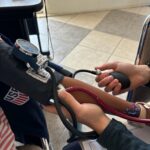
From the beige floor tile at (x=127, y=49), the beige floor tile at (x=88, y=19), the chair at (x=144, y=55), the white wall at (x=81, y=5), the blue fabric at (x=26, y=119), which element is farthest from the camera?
the white wall at (x=81, y=5)

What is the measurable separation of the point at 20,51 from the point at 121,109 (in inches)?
12.0

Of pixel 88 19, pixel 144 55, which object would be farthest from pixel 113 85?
pixel 88 19

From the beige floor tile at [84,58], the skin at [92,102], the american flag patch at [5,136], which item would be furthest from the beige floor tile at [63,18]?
the american flag patch at [5,136]

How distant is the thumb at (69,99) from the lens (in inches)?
19.5

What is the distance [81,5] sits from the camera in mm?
2574

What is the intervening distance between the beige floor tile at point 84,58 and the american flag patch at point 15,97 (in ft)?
4.14

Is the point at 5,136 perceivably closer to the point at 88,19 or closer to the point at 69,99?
the point at 69,99

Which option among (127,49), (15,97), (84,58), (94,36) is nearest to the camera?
(15,97)

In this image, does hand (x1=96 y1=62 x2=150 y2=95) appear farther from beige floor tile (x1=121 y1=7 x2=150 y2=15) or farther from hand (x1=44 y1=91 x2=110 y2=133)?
beige floor tile (x1=121 y1=7 x2=150 y2=15)

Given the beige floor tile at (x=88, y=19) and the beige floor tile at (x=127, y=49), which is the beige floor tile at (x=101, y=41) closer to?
the beige floor tile at (x=127, y=49)

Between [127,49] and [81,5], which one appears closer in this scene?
[127,49]

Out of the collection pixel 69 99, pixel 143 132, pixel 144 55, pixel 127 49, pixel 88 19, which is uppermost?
pixel 69 99

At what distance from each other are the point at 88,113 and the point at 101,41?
5.58 ft

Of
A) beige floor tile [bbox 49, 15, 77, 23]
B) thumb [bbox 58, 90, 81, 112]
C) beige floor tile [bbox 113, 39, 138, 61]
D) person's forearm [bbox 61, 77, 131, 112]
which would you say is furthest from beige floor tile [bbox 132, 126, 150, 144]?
beige floor tile [bbox 49, 15, 77, 23]
